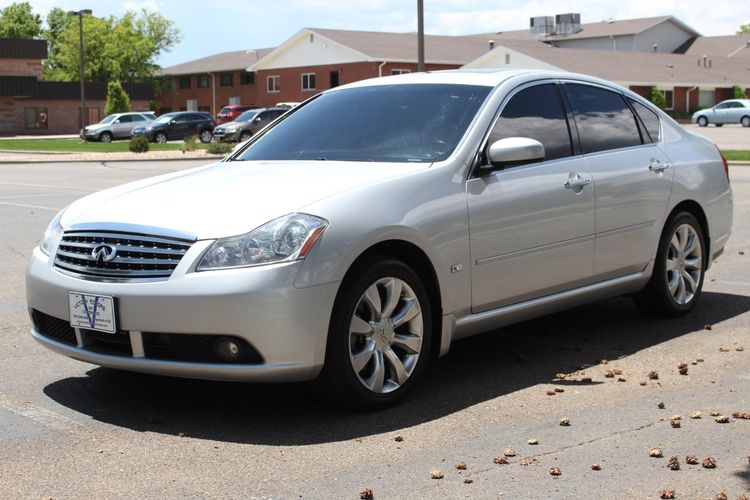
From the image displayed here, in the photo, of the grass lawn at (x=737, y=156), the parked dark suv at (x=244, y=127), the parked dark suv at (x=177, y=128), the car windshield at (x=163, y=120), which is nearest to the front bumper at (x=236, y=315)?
the grass lawn at (x=737, y=156)

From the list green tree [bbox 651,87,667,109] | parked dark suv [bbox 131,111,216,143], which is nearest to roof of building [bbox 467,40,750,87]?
green tree [bbox 651,87,667,109]

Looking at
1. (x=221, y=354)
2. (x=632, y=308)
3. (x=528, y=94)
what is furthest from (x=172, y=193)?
(x=632, y=308)

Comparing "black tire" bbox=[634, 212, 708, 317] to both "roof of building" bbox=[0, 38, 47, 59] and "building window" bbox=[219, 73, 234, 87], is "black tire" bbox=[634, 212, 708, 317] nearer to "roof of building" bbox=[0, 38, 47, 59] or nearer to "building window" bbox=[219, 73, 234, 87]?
"roof of building" bbox=[0, 38, 47, 59]

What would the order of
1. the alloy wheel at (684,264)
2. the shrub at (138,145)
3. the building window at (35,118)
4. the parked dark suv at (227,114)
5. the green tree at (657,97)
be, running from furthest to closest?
1. the building window at (35,118)
2. the green tree at (657,97)
3. the parked dark suv at (227,114)
4. the shrub at (138,145)
5. the alloy wheel at (684,264)

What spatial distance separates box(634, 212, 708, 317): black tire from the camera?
751 centimetres

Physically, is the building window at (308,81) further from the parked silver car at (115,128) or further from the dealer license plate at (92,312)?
the dealer license plate at (92,312)

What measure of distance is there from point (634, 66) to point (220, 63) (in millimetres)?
33765

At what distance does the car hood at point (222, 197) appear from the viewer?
5.19 m

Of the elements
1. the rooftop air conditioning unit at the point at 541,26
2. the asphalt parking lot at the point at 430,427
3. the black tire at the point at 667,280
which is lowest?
the asphalt parking lot at the point at 430,427

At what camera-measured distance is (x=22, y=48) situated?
75.1 metres

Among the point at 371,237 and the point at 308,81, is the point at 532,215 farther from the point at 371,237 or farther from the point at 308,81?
the point at 308,81

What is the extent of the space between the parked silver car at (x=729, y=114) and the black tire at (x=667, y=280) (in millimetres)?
58889

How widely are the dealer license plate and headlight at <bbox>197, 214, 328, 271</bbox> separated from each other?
54 centimetres

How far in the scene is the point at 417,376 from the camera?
18.6 feet
